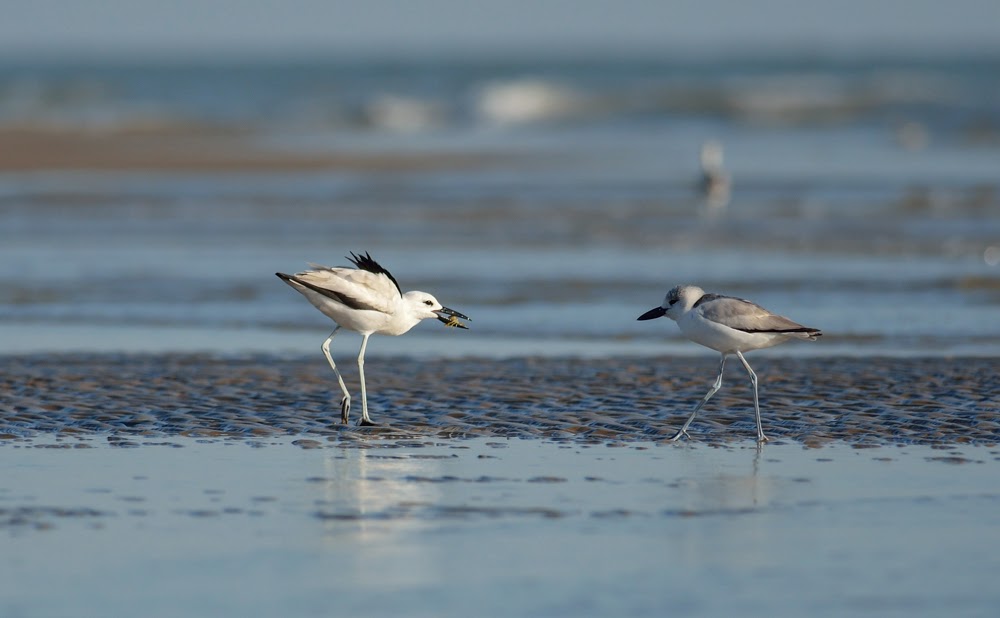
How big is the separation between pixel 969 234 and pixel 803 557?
15173 millimetres

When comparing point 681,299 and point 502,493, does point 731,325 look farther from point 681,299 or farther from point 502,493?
point 502,493

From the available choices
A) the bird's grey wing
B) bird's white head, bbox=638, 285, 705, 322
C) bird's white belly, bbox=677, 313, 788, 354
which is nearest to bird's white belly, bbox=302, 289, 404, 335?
bird's white head, bbox=638, 285, 705, 322

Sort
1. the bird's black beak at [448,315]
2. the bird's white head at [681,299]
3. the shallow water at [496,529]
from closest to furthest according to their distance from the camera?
the shallow water at [496,529], the bird's white head at [681,299], the bird's black beak at [448,315]

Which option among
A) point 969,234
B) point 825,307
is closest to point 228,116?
point 969,234

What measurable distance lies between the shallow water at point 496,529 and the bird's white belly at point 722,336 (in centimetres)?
86

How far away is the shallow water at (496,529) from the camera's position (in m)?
5.95

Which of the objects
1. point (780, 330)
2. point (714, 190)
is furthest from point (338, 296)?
point (714, 190)

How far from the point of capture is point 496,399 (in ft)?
34.8

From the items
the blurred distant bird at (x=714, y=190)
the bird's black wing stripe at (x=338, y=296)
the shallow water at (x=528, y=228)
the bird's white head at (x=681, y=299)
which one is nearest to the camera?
the bird's white head at (x=681, y=299)

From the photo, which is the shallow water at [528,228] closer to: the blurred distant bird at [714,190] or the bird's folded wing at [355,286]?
the blurred distant bird at [714,190]

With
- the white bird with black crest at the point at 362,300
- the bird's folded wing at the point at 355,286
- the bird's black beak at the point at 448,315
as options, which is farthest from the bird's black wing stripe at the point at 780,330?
the bird's folded wing at the point at 355,286

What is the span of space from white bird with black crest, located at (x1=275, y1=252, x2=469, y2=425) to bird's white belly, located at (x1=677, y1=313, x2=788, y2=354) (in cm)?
184

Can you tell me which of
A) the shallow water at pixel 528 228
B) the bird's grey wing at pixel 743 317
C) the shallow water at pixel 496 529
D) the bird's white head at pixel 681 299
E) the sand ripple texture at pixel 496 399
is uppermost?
the shallow water at pixel 528 228

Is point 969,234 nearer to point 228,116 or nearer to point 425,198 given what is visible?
point 425,198
